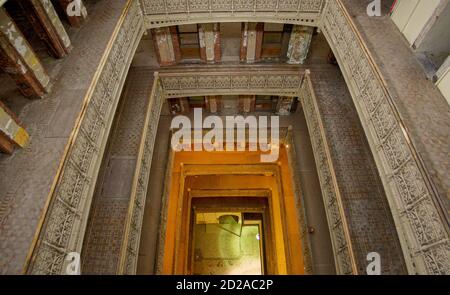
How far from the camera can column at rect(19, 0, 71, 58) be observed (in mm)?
3166

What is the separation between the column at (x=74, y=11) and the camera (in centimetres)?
388

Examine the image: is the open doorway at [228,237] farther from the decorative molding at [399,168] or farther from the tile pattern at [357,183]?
the decorative molding at [399,168]

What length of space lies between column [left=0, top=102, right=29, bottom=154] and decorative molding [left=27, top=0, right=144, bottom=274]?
52 centimetres

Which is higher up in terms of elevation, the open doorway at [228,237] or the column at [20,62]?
the open doorway at [228,237]

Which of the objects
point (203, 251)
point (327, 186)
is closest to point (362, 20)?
point (327, 186)

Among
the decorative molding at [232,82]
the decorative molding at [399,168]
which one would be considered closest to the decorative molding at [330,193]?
the decorative molding at [232,82]

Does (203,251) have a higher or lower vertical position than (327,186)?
higher

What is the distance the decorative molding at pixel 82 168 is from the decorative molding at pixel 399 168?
3.46m

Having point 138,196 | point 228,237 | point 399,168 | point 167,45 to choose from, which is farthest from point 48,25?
point 228,237

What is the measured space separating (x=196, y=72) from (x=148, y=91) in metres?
1.20

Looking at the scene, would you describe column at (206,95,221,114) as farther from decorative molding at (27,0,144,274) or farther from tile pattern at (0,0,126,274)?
tile pattern at (0,0,126,274)

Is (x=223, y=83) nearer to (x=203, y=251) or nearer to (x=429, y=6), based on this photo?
(x=429, y=6)

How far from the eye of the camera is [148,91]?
6.01 m
